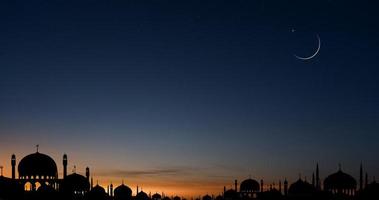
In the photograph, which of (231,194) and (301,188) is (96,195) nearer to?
(301,188)

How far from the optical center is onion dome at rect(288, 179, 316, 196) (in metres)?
92.5

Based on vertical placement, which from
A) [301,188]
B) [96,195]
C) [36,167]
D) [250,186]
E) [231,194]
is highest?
[36,167]

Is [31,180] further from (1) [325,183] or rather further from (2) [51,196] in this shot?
(1) [325,183]

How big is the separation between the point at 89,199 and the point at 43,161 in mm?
8651

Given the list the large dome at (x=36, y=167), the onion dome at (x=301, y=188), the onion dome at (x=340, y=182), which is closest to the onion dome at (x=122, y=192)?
the onion dome at (x=301, y=188)

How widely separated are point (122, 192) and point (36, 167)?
112ft

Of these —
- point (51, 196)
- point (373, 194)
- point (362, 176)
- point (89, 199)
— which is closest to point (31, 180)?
point (89, 199)

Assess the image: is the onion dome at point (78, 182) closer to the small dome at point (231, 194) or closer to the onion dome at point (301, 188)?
the onion dome at point (301, 188)

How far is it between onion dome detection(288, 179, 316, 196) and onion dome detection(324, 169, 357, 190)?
4.07 meters

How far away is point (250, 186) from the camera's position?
121 meters

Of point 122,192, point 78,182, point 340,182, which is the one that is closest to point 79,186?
point 78,182

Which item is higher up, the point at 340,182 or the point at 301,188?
the point at 340,182

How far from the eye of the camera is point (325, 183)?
89.1 m

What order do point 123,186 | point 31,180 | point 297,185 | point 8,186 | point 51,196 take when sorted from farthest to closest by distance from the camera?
point 123,186, point 297,185, point 31,180, point 51,196, point 8,186
